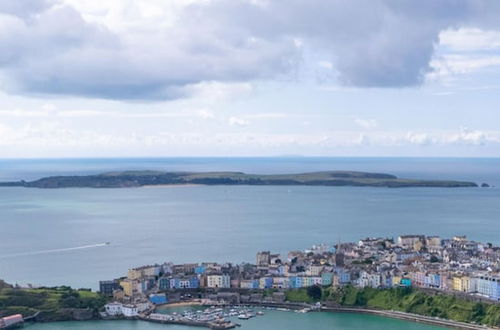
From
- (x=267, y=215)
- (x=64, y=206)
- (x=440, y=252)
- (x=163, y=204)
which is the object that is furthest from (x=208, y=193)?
(x=440, y=252)

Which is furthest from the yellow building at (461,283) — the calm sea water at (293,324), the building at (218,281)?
the building at (218,281)

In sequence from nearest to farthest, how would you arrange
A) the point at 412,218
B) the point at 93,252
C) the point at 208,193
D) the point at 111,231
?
the point at 93,252
the point at 111,231
the point at 412,218
the point at 208,193

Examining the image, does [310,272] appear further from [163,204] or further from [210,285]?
[163,204]

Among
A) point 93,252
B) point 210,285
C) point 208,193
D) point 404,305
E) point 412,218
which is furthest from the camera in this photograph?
point 208,193

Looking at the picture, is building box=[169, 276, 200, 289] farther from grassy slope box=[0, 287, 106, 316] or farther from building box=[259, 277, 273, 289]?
grassy slope box=[0, 287, 106, 316]

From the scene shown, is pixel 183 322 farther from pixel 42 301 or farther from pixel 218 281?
pixel 42 301

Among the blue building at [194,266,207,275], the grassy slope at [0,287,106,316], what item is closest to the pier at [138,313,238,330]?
the grassy slope at [0,287,106,316]
